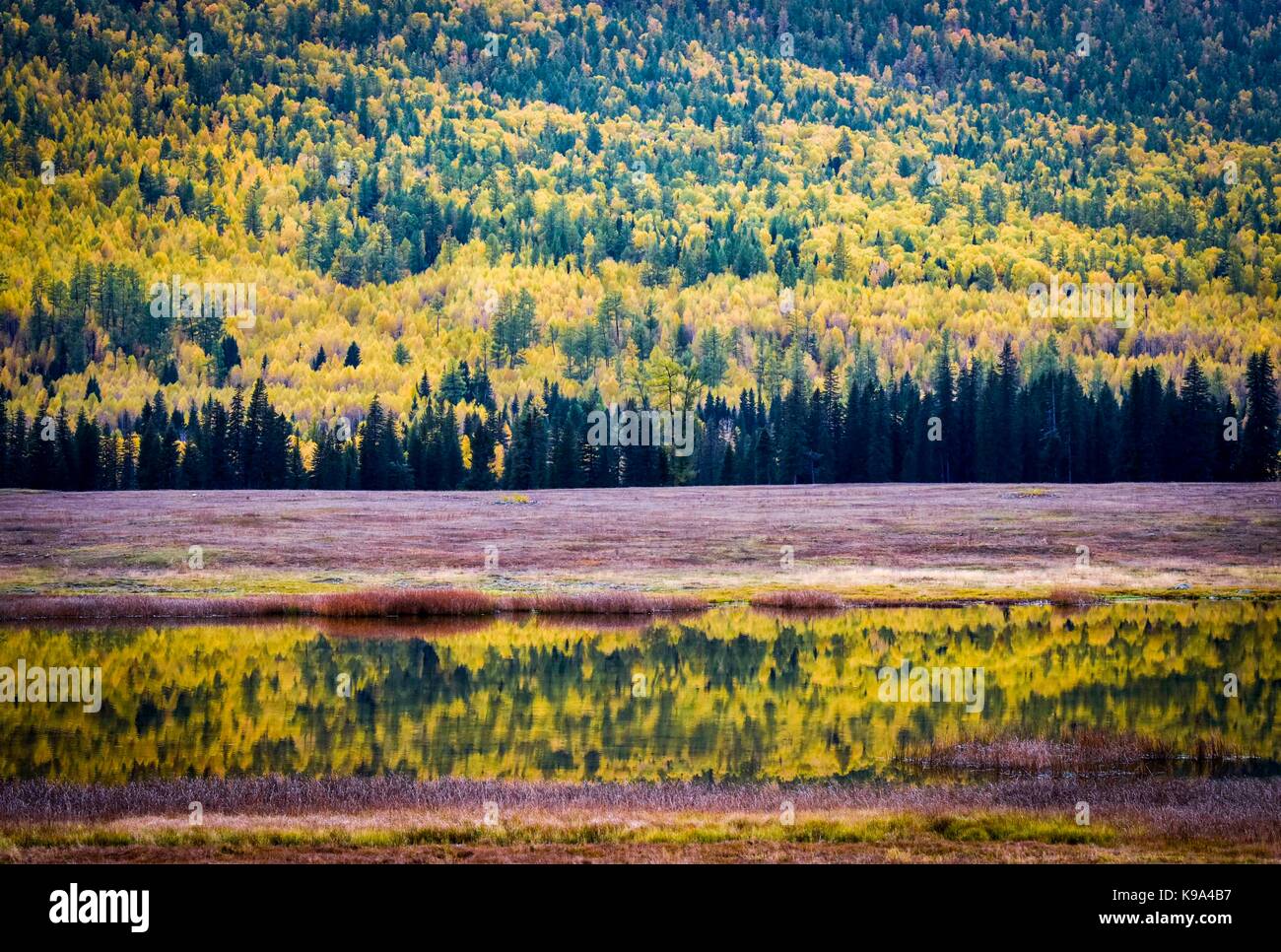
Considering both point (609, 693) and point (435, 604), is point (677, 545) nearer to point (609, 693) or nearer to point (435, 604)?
point (435, 604)

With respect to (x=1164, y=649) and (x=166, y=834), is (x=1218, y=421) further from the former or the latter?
(x=166, y=834)

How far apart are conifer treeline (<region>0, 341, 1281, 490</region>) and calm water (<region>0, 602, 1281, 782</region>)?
77659 mm

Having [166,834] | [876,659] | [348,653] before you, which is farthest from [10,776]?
[876,659]

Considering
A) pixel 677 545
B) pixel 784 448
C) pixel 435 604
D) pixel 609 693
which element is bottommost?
pixel 609 693

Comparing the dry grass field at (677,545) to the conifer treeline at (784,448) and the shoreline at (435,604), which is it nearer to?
the shoreline at (435,604)

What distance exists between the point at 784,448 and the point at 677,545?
61.9m

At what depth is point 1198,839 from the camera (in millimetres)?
21359

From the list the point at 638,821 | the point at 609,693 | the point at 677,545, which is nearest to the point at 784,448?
the point at 677,545

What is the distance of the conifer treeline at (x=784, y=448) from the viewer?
129250mm

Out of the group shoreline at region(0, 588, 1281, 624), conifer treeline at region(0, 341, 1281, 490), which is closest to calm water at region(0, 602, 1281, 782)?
shoreline at region(0, 588, 1281, 624)

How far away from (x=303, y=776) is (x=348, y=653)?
18.7 meters

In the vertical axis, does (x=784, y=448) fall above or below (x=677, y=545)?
above

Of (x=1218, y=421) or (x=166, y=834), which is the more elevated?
(x=1218, y=421)

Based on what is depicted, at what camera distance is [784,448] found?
139 metres
